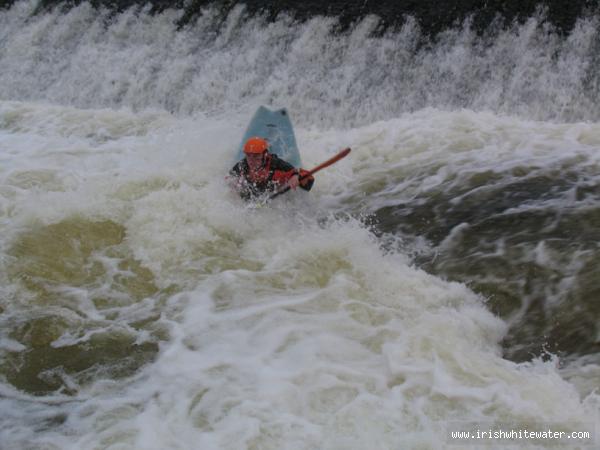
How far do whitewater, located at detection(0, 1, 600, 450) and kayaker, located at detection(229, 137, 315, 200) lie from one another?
18 centimetres

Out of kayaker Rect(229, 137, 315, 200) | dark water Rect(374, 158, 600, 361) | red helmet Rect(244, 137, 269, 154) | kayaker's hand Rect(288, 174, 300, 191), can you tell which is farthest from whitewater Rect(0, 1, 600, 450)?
red helmet Rect(244, 137, 269, 154)

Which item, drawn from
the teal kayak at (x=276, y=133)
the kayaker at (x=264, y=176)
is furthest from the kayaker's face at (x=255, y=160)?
the teal kayak at (x=276, y=133)

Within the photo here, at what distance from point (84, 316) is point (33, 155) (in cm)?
468

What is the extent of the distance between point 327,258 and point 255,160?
1.19 m

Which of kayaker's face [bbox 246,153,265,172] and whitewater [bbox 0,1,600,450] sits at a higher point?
kayaker's face [bbox 246,153,265,172]

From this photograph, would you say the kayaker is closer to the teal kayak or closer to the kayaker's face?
the kayaker's face

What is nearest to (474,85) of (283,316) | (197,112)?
(197,112)

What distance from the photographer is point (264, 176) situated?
5.87 meters

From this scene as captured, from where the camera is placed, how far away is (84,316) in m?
4.56

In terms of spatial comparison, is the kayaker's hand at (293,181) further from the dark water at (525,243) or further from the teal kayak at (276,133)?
the teal kayak at (276,133)

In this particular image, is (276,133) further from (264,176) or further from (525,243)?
(525,243)

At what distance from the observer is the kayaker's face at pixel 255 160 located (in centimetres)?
574

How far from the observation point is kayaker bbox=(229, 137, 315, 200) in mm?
5801

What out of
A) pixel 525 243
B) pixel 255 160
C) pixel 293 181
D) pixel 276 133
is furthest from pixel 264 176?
pixel 525 243
